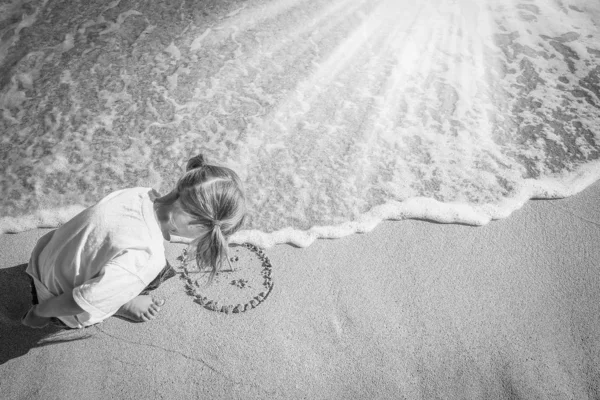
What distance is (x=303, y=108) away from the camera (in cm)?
443

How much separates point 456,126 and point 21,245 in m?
4.20

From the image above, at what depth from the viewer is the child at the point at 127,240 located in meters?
1.92

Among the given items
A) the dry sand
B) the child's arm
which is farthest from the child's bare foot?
the child's arm

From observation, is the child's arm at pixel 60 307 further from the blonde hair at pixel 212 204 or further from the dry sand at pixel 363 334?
the blonde hair at pixel 212 204

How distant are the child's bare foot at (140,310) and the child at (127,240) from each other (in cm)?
35

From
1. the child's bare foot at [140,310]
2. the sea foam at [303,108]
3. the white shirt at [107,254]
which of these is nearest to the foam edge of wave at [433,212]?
the sea foam at [303,108]

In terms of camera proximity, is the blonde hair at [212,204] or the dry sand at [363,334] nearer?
the blonde hair at [212,204]

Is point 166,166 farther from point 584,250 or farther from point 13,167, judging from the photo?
point 584,250

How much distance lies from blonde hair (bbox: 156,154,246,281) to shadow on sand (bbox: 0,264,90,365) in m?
1.14

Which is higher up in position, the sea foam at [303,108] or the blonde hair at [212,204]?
the blonde hair at [212,204]

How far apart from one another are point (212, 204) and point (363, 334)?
1.37 m

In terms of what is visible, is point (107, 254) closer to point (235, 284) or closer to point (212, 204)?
point (212, 204)

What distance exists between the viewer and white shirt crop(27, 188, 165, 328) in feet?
6.21

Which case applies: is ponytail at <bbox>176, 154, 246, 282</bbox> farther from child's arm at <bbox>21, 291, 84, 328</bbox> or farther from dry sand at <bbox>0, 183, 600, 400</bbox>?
dry sand at <bbox>0, 183, 600, 400</bbox>
